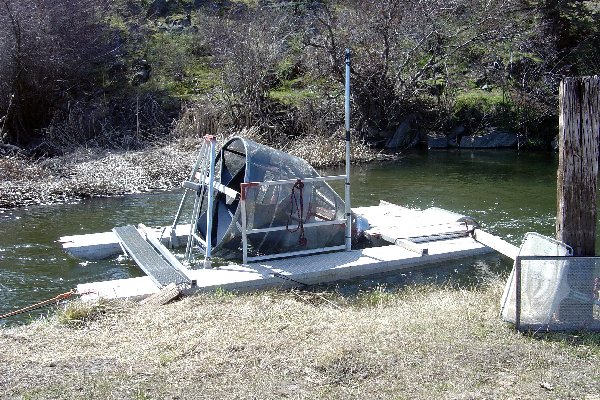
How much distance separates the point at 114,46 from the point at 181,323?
23.5 m

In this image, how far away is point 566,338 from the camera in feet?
24.0

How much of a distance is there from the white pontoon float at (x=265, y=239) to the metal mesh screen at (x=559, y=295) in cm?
366

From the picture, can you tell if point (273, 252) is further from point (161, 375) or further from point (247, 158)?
point (161, 375)

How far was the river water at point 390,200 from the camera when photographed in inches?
458

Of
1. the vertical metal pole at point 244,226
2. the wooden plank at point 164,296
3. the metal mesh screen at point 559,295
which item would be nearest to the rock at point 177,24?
the vertical metal pole at point 244,226

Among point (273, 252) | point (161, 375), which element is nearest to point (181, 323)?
point (161, 375)

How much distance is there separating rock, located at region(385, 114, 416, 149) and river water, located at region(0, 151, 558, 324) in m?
1.62

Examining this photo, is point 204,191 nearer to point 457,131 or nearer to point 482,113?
point 457,131

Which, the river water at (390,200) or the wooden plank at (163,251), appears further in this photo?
the river water at (390,200)

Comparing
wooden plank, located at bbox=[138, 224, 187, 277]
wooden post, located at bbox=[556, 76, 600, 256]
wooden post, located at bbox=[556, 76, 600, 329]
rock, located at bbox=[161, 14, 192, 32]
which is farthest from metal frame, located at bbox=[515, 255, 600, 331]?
rock, located at bbox=[161, 14, 192, 32]

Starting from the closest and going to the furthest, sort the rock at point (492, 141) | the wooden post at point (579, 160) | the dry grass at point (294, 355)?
the dry grass at point (294, 355)
the wooden post at point (579, 160)
the rock at point (492, 141)

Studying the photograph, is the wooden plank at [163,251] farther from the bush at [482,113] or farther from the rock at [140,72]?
the bush at [482,113]

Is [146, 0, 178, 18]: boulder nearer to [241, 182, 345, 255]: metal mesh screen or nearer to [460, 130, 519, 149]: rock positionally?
[460, 130, 519, 149]: rock

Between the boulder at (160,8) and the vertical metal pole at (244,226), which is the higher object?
the boulder at (160,8)
